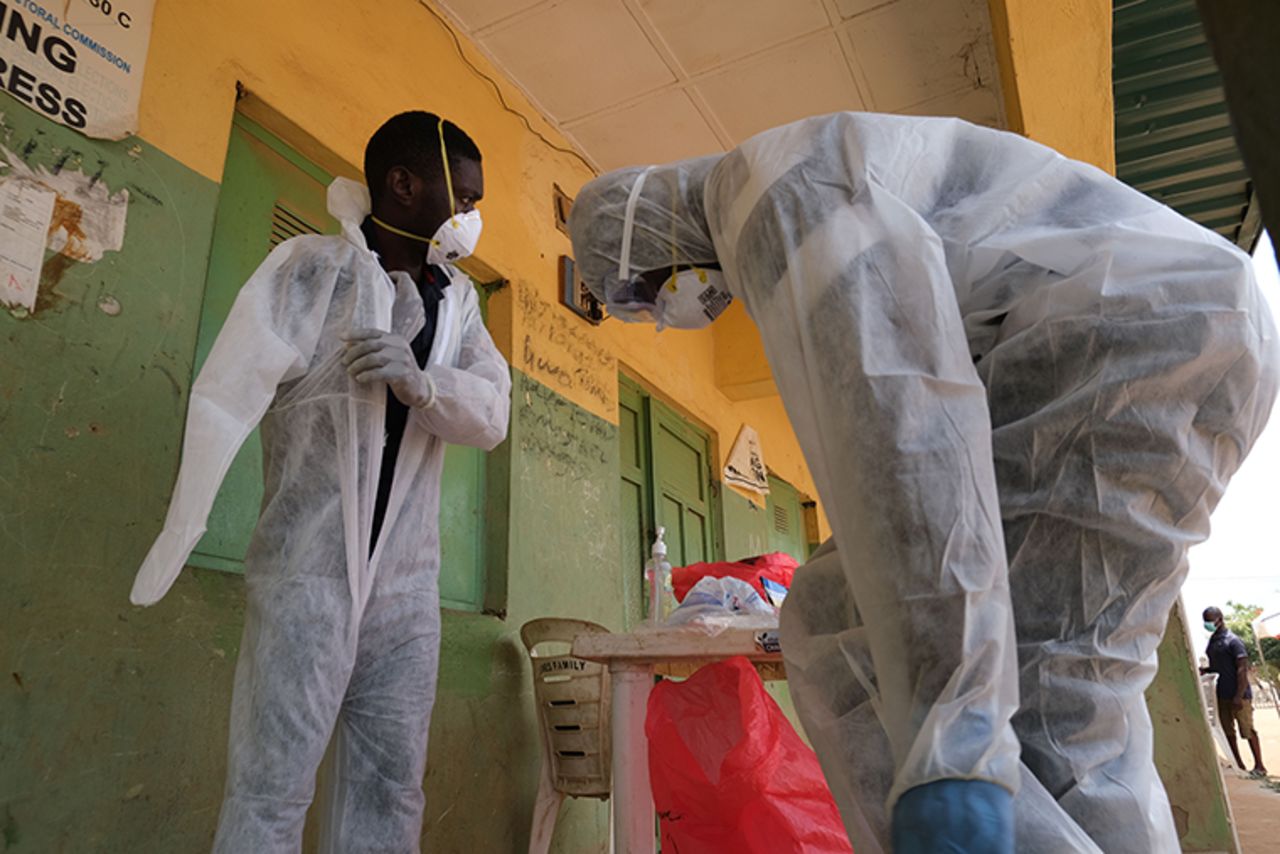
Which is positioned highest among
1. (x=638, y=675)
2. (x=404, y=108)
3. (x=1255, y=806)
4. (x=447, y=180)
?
(x=404, y=108)

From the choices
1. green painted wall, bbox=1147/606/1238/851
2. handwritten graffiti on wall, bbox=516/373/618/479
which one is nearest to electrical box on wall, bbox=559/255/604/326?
handwritten graffiti on wall, bbox=516/373/618/479

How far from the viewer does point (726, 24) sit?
357 cm

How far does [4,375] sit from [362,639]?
886 millimetres

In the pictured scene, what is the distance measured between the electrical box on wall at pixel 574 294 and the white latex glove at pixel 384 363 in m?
2.14

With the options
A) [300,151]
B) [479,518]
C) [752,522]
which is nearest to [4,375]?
[300,151]

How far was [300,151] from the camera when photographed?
2.70 m

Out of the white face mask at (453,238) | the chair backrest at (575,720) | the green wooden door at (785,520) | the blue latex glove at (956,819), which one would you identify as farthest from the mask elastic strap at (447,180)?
the green wooden door at (785,520)

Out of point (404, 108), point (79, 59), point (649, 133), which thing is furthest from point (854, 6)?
point (79, 59)

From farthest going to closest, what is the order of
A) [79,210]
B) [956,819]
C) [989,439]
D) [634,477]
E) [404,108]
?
[634,477], [404,108], [79,210], [989,439], [956,819]

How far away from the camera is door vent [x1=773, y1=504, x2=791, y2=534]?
6.72 meters

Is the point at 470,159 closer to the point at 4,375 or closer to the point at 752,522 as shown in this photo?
the point at 4,375

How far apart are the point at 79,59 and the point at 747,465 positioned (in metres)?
4.66

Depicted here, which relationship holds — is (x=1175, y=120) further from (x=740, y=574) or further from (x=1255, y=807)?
(x=1255, y=807)

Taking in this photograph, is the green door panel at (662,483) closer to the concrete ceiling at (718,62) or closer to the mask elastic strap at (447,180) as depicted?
the concrete ceiling at (718,62)
